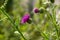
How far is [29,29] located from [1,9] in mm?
816

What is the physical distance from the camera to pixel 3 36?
1687mm

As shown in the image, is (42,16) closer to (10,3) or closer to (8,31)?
(8,31)

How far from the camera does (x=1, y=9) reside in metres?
0.97

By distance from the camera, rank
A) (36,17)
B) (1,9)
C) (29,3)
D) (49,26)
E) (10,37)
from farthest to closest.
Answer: (29,3), (36,17), (10,37), (49,26), (1,9)

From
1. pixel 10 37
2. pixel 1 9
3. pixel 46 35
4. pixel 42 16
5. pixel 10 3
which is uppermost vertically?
pixel 10 3

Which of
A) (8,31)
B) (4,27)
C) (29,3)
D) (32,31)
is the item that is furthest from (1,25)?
(29,3)

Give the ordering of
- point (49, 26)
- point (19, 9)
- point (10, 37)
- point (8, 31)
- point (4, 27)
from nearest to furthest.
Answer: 1. point (49, 26)
2. point (10, 37)
3. point (8, 31)
4. point (4, 27)
5. point (19, 9)

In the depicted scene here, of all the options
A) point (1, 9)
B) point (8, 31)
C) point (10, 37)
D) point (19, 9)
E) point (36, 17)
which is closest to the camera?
point (1, 9)

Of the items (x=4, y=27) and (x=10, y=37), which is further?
(x=4, y=27)

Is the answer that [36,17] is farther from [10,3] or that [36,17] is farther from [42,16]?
[10,3]

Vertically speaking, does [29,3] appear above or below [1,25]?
above

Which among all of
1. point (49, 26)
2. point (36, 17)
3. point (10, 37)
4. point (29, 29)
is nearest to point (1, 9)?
point (49, 26)

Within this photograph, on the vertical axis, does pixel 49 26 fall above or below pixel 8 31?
below

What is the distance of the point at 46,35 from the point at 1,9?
244 millimetres
